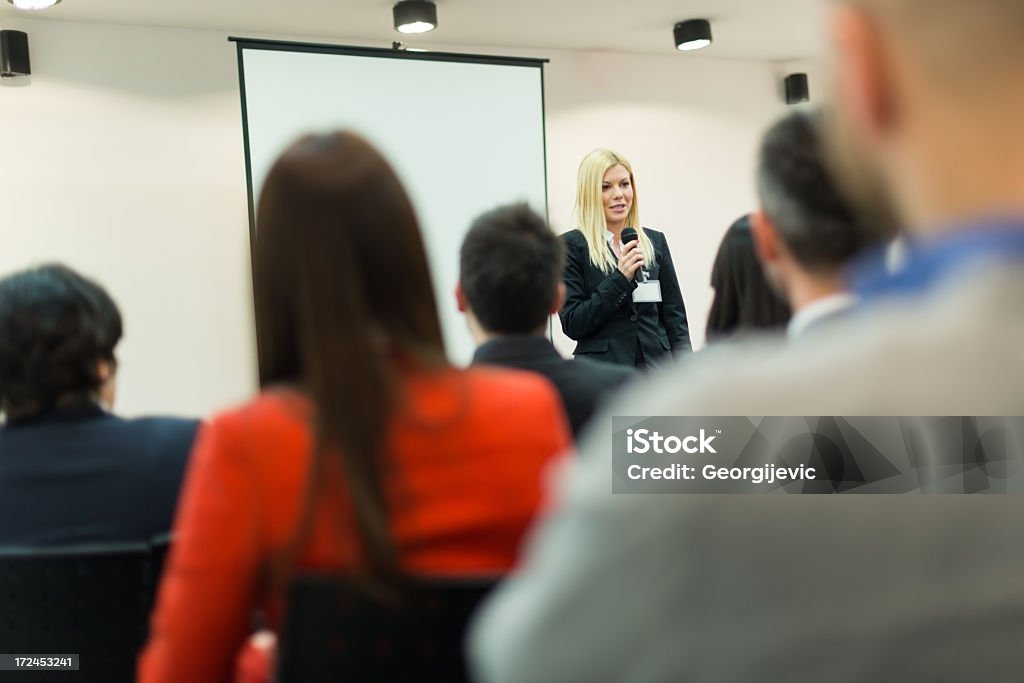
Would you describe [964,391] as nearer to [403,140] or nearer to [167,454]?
[167,454]

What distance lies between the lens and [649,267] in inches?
155

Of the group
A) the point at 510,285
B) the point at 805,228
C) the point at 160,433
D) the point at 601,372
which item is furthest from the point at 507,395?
the point at 510,285

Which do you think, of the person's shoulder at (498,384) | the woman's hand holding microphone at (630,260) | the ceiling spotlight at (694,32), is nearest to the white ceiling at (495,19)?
the ceiling spotlight at (694,32)

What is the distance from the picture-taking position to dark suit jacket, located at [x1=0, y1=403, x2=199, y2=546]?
1.54 m

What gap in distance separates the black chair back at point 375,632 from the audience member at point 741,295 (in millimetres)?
1189

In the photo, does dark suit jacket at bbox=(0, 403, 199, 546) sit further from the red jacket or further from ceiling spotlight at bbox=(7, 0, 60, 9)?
ceiling spotlight at bbox=(7, 0, 60, 9)

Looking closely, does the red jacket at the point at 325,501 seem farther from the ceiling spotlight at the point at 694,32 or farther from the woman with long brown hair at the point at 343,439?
the ceiling spotlight at the point at 694,32

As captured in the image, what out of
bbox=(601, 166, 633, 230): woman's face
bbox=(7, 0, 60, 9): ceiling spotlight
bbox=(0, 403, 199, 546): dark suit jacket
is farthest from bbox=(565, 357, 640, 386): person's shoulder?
bbox=(7, 0, 60, 9): ceiling spotlight

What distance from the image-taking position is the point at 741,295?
2004 mm

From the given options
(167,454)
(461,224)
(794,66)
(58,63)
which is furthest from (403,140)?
(167,454)

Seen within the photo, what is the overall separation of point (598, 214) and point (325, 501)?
3.25m

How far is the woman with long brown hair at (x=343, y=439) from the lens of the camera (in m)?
0.90

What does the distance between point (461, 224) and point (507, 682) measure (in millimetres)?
4917

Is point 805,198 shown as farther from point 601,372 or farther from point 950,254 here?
point 950,254
